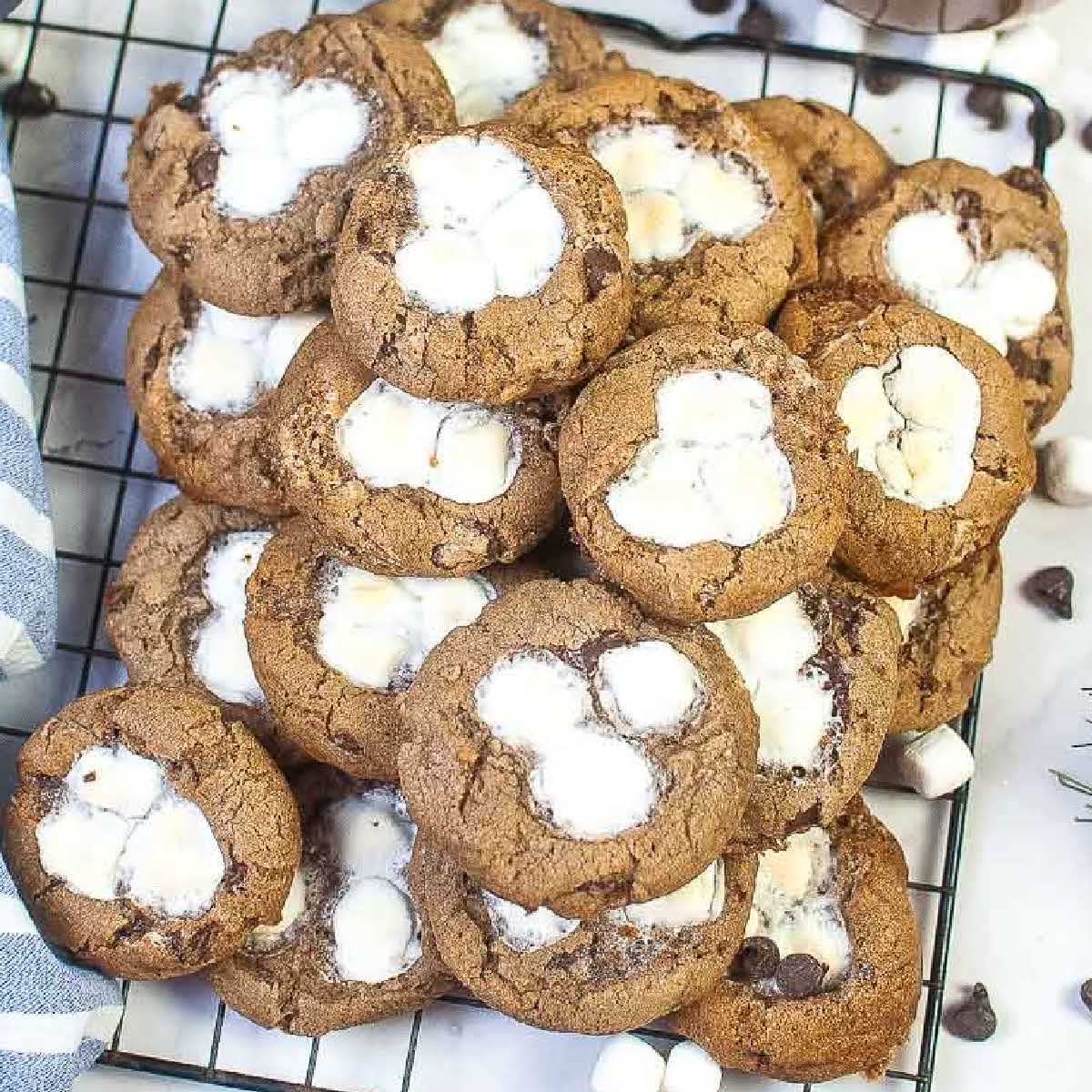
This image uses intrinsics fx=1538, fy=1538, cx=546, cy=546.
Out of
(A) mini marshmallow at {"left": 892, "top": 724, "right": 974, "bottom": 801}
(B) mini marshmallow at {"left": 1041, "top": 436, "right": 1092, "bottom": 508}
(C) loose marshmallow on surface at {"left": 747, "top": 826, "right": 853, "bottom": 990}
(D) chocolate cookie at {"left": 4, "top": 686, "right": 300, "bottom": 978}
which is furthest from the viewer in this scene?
(B) mini marshmallow at {"left": 1041, "top": 436, "right": 1092, "bottom": 508}

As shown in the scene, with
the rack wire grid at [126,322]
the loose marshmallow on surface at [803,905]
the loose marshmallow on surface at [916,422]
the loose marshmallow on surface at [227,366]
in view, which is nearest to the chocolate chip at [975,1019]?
the rack wire grid at [126,322]

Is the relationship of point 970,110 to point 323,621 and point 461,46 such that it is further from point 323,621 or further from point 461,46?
point 323,621

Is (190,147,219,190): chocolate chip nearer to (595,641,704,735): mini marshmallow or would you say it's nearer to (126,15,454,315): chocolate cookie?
(126,15,454,315): chocolate cookie

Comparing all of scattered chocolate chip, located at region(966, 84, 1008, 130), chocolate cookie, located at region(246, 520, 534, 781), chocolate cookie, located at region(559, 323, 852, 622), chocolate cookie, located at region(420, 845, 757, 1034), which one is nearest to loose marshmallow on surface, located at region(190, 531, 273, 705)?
chocolate cookie, located at region(246, 520, 534, 781)

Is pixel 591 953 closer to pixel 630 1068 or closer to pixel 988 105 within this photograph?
pixel 630 1068

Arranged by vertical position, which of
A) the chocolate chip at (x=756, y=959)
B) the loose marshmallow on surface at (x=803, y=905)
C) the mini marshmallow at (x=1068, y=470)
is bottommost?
the chocolate chip at (x=756, y=959)

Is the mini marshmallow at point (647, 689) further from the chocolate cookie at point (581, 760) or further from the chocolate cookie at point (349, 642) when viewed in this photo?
the chocolate cookie at point (349, 642)
